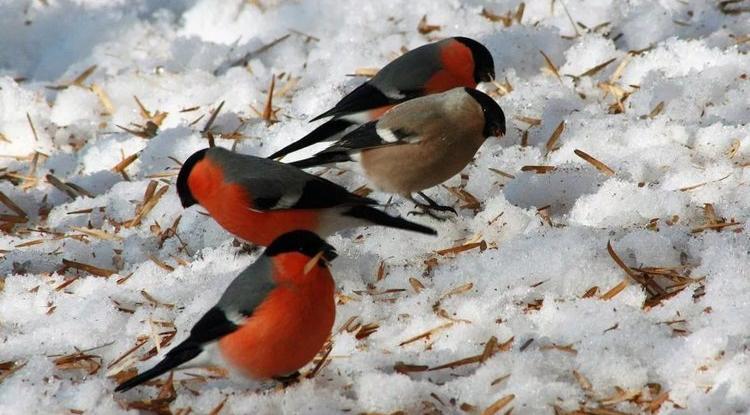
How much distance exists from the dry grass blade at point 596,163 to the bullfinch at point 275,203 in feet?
3.21

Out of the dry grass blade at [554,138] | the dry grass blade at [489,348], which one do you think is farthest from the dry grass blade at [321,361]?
the dry grass blade at [554,138]

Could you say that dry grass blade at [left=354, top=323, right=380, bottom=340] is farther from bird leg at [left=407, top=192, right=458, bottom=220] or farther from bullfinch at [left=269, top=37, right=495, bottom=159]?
bullfinch at [left=269, top=37, right=495, bottom=159]

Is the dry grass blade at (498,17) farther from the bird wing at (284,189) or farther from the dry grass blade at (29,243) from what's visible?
the dry grass blade at (29,243)

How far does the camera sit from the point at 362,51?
19.8 ft

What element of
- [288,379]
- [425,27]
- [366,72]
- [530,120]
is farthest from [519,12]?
[288,379]

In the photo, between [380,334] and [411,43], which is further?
[411,43]

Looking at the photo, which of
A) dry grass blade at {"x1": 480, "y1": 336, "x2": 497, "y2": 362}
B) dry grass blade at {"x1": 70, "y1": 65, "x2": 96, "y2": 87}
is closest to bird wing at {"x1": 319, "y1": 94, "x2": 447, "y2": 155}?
dry grass blade at {"x1": 480, "y1": 336, "x2": 497, "y2": 362}

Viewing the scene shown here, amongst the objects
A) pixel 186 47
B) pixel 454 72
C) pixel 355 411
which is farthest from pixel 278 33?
pixel 355 411

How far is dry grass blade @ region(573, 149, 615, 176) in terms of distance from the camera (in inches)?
175

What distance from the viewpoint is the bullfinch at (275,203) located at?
167 inches

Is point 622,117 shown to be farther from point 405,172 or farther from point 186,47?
point 186,47

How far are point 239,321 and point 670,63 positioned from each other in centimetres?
304

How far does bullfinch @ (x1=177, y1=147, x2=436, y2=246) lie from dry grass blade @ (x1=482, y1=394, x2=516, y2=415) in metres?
1.39

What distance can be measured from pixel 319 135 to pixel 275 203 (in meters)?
0.88
